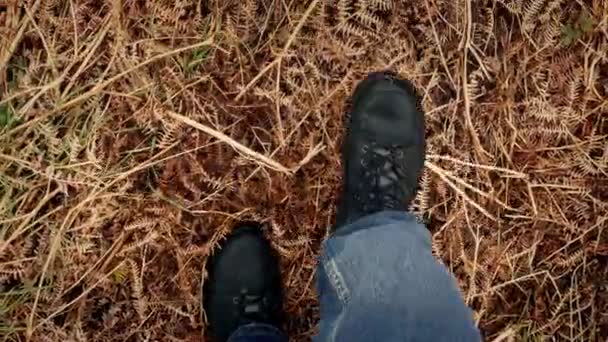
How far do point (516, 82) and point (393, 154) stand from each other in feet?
1.09

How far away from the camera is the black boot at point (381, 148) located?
1.65m

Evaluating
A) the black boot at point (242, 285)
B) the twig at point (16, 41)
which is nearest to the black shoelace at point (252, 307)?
the black boot at point (242, 285)

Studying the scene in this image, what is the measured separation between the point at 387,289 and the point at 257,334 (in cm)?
39

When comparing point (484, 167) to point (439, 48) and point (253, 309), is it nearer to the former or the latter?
point (439, 48)

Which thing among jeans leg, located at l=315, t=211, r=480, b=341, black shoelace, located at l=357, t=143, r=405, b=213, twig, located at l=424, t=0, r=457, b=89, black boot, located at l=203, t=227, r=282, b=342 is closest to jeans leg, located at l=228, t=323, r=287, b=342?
black boot, located at l=203, t=227, r=282, b=342

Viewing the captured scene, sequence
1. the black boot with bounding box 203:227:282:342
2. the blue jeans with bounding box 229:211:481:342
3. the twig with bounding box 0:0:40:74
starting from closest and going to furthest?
the blue jeans with bounding box 229:211:481:342, the twig with bounding box 0:0:40:74, the black boot with bounding box 203:227:282:342

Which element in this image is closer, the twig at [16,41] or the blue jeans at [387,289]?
the blue jeans at [387,289]

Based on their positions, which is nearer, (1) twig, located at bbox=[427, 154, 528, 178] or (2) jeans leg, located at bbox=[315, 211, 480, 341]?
(2) jeans leg, located at bbox=[315, 211, 480, 341]

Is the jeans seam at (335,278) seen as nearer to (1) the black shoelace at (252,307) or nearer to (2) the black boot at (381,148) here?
(2) the black boot at (381,148)

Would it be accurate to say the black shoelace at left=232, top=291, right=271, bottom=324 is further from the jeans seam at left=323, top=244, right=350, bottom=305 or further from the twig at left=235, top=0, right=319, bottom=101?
the twig at left=235, top=0, right=319, bottom=101

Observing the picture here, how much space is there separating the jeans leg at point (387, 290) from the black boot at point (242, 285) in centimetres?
17

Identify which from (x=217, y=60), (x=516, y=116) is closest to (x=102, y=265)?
(x=217, y=60)

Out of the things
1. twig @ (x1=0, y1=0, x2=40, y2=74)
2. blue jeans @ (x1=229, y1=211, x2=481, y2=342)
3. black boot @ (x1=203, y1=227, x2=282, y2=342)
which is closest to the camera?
blue jeans @ (x1=229, y1=211, x2=481, y2=342)

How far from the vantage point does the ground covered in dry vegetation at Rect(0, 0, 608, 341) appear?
160 cm
